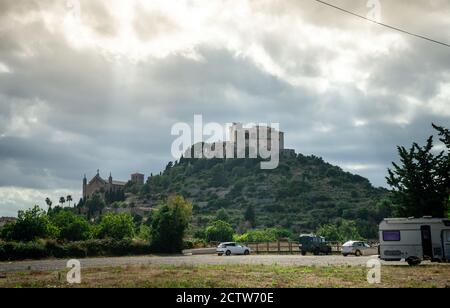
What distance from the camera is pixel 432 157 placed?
133 ft

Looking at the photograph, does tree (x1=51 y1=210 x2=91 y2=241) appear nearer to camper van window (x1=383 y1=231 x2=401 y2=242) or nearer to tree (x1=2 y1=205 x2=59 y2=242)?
tree (x1=2 y1=205 x2=59 y2=242)

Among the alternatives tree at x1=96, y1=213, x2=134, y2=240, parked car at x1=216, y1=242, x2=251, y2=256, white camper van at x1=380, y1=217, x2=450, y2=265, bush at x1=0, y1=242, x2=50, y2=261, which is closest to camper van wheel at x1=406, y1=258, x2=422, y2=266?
white camper van at x1=380, y1=217, x2=450, y2=265

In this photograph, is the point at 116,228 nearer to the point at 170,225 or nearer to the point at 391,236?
the point at 170,225

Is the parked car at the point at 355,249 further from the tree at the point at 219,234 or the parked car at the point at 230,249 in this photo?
the tree at the point at 219,234

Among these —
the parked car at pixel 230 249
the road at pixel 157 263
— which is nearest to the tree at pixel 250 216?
the parked car at pixel 230 249

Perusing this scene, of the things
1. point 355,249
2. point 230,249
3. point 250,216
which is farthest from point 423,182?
point 250,216

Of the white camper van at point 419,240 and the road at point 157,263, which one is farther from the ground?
the white camper van at point 419,240

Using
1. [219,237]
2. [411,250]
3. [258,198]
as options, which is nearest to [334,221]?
[258,198]

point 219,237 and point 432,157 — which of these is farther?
point 219,237

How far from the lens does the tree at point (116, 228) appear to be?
180 ft

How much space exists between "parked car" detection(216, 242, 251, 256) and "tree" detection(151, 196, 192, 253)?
546 centimetres

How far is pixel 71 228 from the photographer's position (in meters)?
51.6
